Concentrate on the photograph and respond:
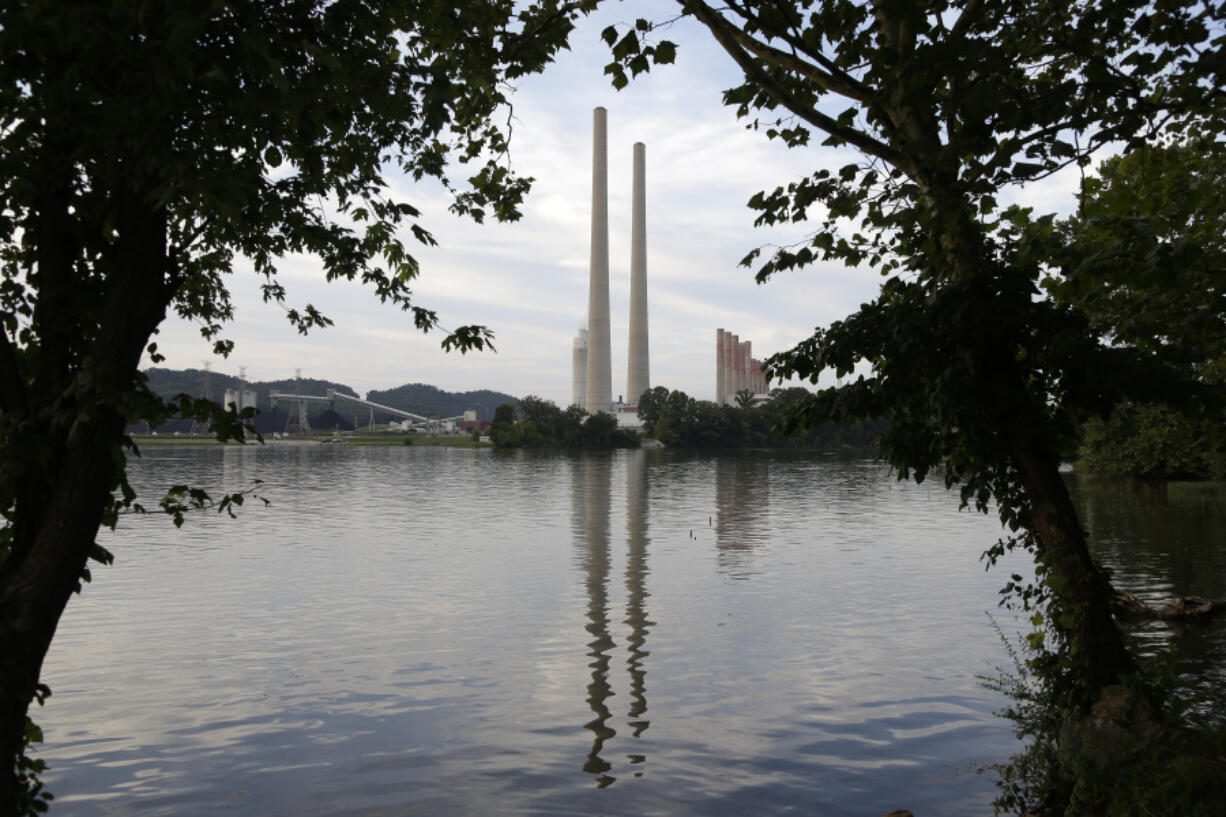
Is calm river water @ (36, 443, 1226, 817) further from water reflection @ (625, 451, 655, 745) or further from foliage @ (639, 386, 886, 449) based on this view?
foliage @ (639, 386, 886, 449)

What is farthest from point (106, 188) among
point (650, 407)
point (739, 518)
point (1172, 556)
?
point (650, 407)

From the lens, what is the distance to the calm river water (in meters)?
12.0

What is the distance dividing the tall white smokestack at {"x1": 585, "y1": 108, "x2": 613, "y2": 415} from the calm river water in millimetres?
142362

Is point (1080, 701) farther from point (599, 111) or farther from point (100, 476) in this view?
point (599, 111)

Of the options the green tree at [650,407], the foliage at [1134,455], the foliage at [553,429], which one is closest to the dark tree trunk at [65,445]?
the foliage at [1134,455]

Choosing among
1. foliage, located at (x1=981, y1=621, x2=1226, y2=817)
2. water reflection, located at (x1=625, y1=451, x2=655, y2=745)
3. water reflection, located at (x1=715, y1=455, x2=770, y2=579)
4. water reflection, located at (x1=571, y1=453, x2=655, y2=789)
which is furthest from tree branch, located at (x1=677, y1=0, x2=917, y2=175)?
water reflection, located at (x1=715, y1=455, x2=770, y2=579)

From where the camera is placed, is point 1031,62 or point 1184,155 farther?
point 1184,155

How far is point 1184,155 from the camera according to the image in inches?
656

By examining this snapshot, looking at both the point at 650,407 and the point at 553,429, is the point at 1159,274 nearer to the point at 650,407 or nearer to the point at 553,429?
the point at 553,429

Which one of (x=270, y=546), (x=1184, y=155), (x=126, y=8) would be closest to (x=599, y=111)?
(x=270, y=546)

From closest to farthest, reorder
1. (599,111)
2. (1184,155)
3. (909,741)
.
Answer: (909,741)
(1184,155)
(599,111)

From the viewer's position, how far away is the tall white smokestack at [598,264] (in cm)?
17684

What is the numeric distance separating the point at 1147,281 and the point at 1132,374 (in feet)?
3.34

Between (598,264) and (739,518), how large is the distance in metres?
136
